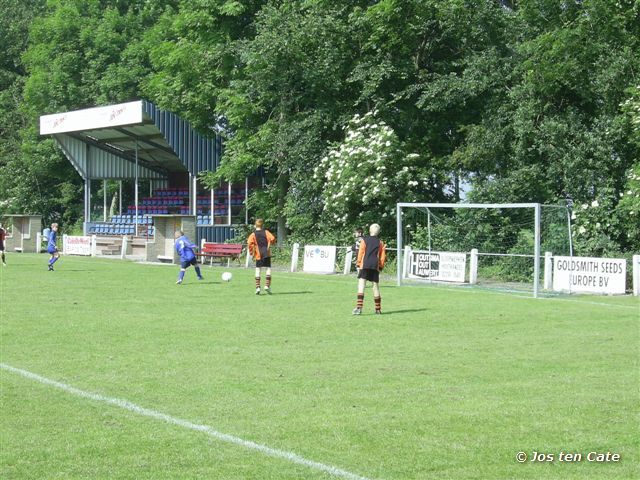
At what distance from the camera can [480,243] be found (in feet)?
102

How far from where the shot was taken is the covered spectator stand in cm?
4384

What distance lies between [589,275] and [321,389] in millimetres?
15637

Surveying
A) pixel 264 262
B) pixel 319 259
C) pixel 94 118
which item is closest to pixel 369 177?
pixel 319 259

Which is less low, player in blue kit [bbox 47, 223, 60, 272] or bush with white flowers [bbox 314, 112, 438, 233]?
bush with white flowers [bbox 314, 112, 438, 233]

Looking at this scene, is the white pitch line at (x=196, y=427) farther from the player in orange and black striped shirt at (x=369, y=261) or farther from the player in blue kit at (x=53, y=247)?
the player in blue kit at (x=53, y=247)

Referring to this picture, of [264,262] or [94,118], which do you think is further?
[94,118]

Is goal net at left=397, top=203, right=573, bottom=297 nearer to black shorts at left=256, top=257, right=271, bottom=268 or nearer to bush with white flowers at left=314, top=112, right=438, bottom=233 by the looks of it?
bush with white flowers at left=314, top=112, right=438, bottom=233

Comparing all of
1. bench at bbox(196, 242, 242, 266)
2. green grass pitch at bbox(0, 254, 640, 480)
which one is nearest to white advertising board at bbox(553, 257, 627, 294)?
green grass pitch at bbox(0, 254, 640, 480)

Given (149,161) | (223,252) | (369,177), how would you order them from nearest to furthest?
(369,177)
(223,252)
(149,161)

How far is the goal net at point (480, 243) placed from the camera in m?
27.0

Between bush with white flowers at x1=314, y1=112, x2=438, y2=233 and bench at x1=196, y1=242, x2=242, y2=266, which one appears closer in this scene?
bush with white flowers at x1=314, y1=112, x2=438, y2=233

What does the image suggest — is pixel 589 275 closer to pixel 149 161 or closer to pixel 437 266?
pixel 437 266

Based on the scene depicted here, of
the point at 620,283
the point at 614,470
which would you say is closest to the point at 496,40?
the point at 620,283

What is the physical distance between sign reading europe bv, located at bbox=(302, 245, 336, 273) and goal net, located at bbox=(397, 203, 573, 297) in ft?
9.40
